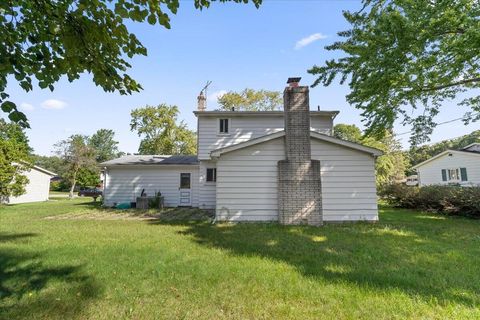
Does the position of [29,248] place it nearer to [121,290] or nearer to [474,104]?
[121,290]

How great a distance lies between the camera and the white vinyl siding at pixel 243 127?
1584 centimetres

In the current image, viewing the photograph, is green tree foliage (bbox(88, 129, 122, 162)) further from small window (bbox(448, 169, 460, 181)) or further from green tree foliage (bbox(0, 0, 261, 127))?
green tree foliage (bbox(0, 0, 261, 127))

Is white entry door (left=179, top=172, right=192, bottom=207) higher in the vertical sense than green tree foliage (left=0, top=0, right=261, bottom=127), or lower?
lower

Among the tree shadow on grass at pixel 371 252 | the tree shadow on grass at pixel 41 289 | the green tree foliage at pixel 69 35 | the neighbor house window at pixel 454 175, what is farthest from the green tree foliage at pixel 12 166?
the neighbor house window at pixel 454 175

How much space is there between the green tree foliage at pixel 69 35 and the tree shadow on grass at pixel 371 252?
14.6 feet

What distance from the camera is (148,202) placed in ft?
53.2

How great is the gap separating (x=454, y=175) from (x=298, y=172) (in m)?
20.2

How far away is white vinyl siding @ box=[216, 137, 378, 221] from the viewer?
404 inches

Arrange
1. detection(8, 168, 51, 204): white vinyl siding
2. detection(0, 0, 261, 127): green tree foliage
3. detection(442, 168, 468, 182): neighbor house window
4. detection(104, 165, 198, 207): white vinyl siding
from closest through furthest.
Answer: detection(0, 0, 261, 127): green tree foliage → detection(104, 165, 198, 207): white vinyl siding → detection(442, 168, 468, 182): neighbor house window → detection(8, 168, 51, 204): white vinyl siding

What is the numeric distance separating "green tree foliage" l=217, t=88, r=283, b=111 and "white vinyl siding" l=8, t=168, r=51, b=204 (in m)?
21.6

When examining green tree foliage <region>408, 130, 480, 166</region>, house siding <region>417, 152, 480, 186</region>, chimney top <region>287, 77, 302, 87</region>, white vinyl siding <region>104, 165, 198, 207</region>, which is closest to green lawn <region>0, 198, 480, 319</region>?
chimney top <region>287, 77, 302, 87</region>

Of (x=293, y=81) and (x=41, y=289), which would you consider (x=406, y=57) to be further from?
(x=41, y=289)

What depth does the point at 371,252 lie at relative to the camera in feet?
19.6

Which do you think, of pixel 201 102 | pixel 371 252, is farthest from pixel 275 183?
pixel 201 102
